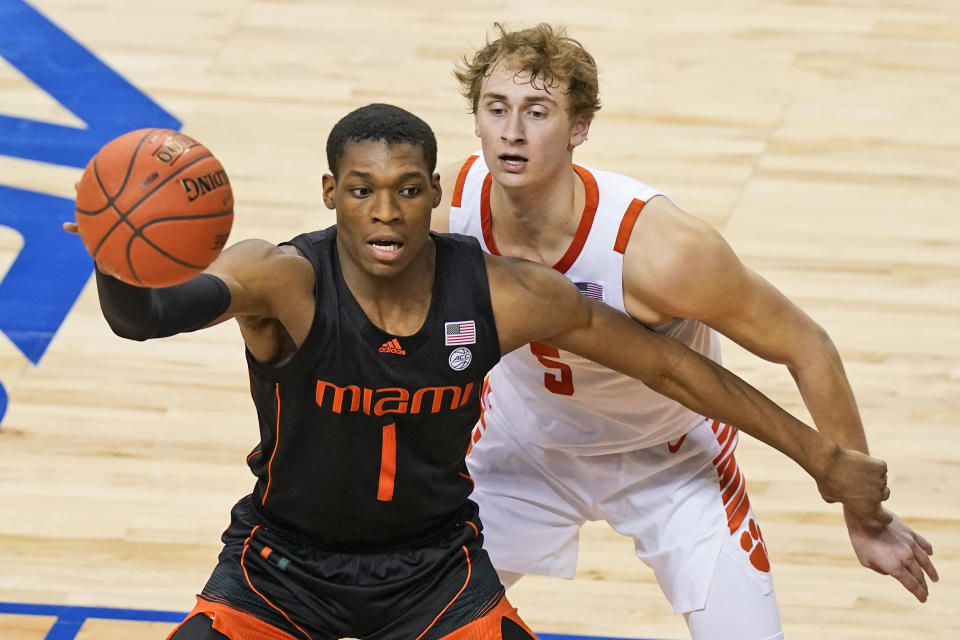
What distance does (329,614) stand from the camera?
152 inches

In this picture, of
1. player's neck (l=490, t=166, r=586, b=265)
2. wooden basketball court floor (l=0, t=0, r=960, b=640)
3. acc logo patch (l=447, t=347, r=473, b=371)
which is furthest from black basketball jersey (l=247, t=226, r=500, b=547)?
wooden basketball court floor (l=0, t=0, r=960, b=640)

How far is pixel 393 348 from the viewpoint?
3746 millimetres

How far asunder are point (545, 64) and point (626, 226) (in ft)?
1.55

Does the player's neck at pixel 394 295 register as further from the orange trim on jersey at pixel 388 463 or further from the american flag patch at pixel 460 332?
the orange trim on jersey at pixel 388 463

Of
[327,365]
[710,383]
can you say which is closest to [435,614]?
[327,365]

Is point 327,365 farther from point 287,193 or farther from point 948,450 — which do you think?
point 287,193

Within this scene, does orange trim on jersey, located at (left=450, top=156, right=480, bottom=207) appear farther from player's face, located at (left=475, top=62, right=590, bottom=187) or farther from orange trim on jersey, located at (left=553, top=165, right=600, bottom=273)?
orange trim on jersey, located at (left=553, top=165, right=600, bottom=273)

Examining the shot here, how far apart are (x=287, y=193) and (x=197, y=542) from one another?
2.32 metres

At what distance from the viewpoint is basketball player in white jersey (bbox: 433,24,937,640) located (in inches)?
164

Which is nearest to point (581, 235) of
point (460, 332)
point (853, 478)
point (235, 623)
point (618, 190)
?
point (618, 190)

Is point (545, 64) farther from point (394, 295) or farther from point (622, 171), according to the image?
point (622, 171)

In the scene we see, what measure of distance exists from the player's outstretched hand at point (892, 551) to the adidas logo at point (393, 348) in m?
1.44

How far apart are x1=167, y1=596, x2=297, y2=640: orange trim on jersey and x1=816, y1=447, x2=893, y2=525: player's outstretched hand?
4.89ft

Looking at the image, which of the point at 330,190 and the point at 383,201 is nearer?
the point at 383,201
